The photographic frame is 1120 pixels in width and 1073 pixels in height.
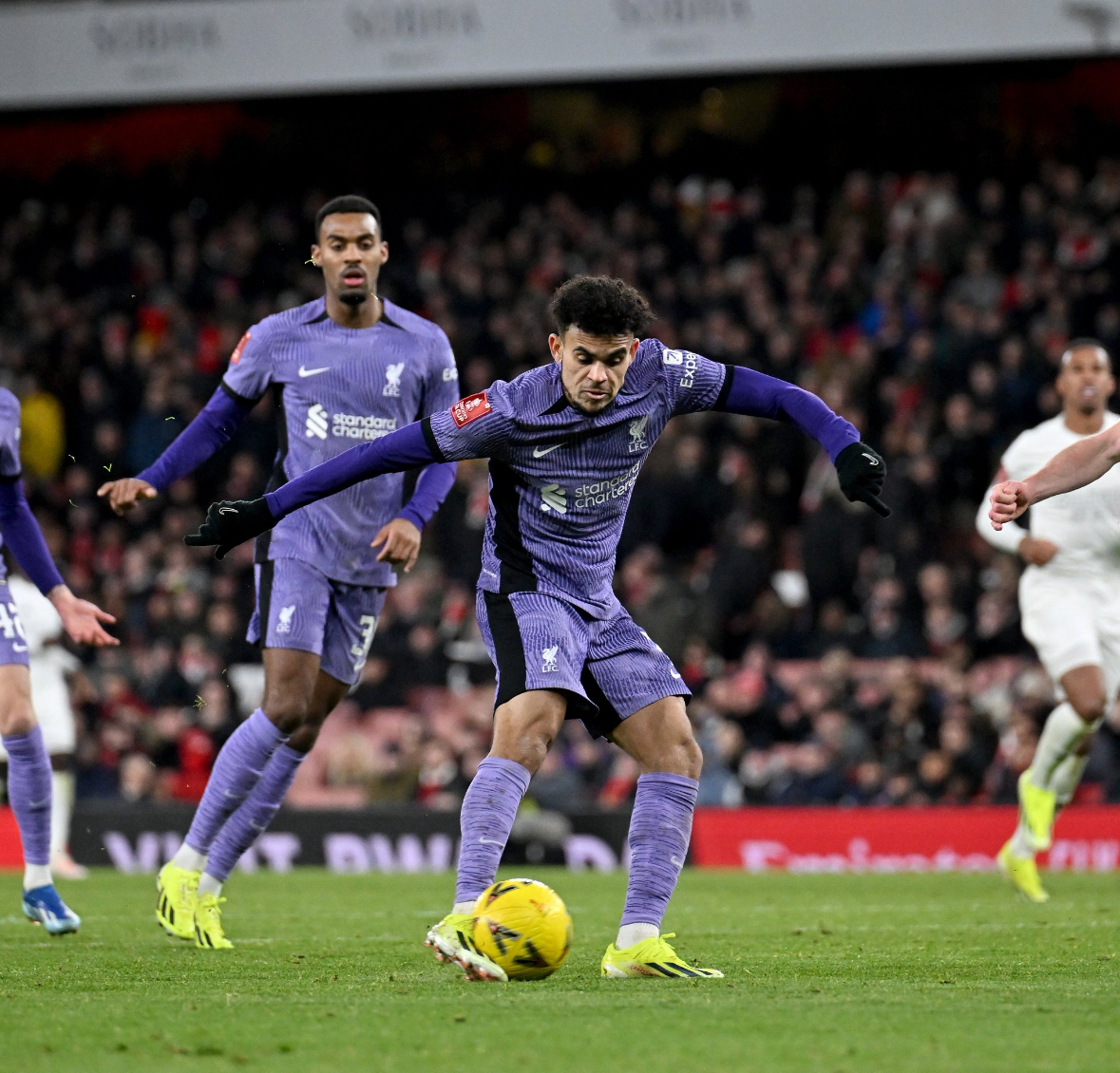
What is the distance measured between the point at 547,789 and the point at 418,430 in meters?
9.45

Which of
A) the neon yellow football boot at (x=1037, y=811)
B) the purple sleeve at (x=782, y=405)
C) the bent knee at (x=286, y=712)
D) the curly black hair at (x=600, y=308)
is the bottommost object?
the neon yellow football boot at (x=1037, y=811)

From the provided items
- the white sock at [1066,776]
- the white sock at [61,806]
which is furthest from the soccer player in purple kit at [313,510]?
the white sock at [61,806]

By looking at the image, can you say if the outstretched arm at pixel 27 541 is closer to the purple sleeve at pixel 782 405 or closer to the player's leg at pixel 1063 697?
the purple sleeve at pixel 782 405

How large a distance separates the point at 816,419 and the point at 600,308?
2.66ft

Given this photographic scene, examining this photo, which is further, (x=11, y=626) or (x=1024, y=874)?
(x=1024, y=874)

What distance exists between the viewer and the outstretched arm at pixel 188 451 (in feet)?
22.5

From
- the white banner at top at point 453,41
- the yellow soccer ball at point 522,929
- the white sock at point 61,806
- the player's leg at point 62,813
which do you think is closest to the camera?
the yellow soccer ball at point 522,929

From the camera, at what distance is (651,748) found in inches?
231

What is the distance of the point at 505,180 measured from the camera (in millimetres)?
22250

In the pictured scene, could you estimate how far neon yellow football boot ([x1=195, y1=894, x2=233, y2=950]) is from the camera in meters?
6.98

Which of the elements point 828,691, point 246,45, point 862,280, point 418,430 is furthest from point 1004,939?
point 246,45

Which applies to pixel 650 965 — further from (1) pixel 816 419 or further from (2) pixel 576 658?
(1) pixel 816 419

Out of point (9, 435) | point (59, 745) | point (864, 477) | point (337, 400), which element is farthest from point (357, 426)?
point (59, 745)

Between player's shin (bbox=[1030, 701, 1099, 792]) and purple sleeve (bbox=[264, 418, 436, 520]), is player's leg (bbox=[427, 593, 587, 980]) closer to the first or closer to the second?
purple sleeve (bbox=[264, 418, 436, 520])
